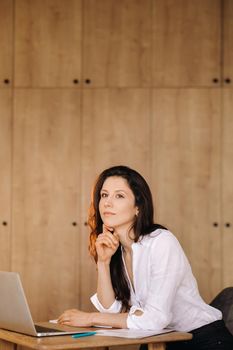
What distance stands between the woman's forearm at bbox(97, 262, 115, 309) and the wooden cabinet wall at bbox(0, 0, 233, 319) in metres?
1.97

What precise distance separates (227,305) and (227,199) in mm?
1697

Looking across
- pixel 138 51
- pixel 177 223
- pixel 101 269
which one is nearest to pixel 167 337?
pixel 101 269

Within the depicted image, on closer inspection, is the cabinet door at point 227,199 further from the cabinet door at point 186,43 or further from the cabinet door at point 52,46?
the cabinet door at point 52,46

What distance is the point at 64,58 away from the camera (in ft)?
19.2

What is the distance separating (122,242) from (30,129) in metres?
2.21

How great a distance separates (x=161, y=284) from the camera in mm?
3486

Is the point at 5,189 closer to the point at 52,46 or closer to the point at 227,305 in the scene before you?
the point at 52,46

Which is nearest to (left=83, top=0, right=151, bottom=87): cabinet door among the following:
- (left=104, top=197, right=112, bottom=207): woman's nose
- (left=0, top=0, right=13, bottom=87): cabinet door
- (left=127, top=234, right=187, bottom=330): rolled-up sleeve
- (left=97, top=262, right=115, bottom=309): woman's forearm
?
(left=0, top=0, right=13, bottom=87): cabinet door

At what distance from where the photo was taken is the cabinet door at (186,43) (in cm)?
582

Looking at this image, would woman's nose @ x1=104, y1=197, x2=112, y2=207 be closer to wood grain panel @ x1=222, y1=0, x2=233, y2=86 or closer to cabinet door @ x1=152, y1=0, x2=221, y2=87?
cabinet door @ x1=152, y1=0, x2=221, y2=87

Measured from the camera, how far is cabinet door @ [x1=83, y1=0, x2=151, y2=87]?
5.84 meters

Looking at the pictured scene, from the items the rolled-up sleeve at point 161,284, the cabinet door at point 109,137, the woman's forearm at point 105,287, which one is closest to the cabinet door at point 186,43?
the cabinet door at point 109,137

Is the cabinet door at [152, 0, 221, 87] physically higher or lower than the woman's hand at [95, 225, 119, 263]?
higher

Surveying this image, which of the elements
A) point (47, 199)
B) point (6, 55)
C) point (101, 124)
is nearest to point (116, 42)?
point (101, 124)
